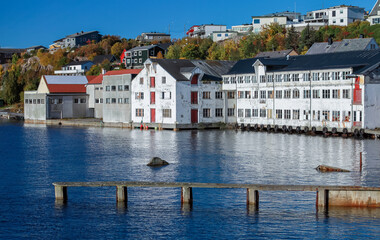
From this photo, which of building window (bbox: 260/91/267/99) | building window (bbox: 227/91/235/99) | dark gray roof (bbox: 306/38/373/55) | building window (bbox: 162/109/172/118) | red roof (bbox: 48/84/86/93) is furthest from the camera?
red roof (bbox: 48/84/86/93)

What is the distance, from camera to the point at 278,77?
289 ft

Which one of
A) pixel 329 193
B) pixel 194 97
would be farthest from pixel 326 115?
pixel 329 193

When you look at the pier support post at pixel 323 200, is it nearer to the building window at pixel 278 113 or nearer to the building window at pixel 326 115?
the building window at pixel 326 115

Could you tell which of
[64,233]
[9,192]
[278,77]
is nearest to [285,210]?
[64,233]

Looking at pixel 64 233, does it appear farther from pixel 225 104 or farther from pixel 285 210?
pixel 225 104

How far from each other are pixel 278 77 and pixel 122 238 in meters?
61.0

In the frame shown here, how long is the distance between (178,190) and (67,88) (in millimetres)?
87086

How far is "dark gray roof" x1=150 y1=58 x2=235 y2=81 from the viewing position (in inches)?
3767

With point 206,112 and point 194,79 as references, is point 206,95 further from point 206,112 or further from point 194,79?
point 194,79

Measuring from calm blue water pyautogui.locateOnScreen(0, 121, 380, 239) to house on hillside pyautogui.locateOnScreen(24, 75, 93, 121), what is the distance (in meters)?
42.6

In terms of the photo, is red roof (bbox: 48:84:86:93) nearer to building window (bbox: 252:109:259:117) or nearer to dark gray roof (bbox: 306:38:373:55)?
A: building window (bbox: 252:109:259:117)

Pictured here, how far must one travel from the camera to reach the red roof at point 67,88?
12281 cm

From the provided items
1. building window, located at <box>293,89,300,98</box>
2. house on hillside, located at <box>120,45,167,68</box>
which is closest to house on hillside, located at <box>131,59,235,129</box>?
building window, located at <box>293,89,300,98</box>

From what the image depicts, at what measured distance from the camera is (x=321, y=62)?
83.7m
